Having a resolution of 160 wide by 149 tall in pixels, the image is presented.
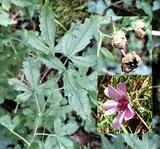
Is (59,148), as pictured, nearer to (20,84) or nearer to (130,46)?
(20,84)

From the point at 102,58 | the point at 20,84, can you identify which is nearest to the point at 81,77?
the point at 20,84

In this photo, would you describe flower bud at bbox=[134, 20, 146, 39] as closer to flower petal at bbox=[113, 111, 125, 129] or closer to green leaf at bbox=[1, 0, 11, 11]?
flower petal at bbox=[113, 111, 125, 129]

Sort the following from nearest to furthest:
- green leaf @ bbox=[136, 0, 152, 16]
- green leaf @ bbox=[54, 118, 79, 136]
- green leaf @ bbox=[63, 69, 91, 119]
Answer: green leaf @ bbox=[63, 69, 91, 119] < green leaf @ bbox=[54, 118, 79, 136] < green leaf @ bbox=[136, 0, 152, 16]

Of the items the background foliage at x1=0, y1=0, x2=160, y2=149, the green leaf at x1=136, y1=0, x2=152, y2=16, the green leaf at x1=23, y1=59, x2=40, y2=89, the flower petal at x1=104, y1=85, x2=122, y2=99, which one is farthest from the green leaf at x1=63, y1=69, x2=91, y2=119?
the green leaf at x1=136, y1=0, x2=152, y2=16

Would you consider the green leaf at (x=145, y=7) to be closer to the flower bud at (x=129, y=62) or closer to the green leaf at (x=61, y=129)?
the flower bud at (x=129, y=62)

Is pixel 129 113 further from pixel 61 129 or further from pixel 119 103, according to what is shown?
pixel 61 129

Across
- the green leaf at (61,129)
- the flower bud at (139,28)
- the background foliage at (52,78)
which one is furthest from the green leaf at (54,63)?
the flower bud at (139,28)

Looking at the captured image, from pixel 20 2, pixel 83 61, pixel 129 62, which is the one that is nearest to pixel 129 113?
pixel 129 62
